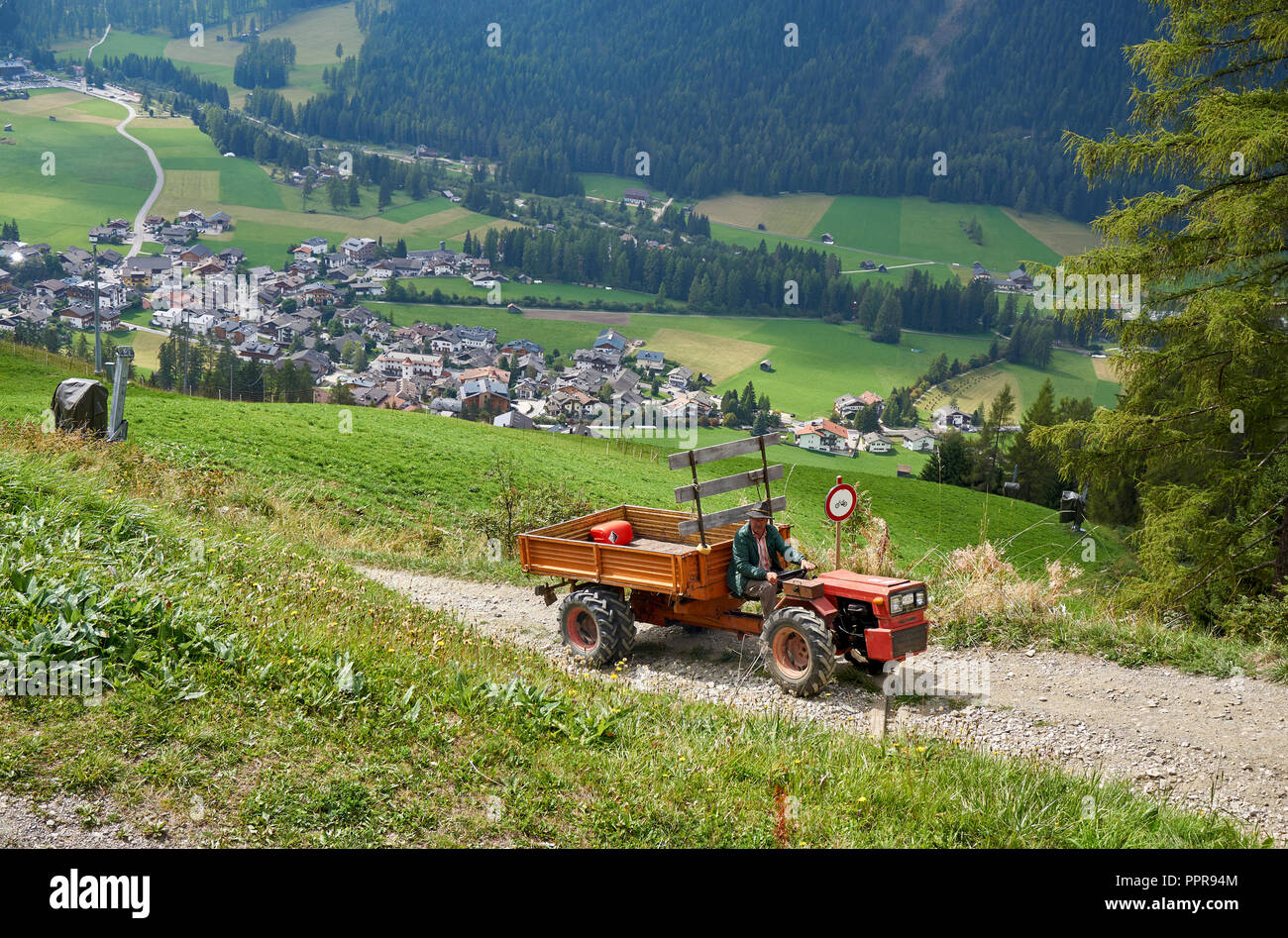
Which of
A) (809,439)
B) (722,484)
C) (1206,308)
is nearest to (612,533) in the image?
(722,484)

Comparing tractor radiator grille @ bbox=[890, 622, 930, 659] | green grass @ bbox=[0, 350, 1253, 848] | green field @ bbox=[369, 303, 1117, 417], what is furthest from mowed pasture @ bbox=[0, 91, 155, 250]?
tractor radiator grille @ bbox=[890, 622, 930, 659]

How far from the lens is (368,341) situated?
14812cm

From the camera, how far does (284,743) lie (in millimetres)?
6281

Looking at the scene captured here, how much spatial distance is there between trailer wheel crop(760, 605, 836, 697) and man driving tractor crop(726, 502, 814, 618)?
361mm

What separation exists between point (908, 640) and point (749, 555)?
1897 mm

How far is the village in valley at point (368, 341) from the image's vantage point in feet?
372

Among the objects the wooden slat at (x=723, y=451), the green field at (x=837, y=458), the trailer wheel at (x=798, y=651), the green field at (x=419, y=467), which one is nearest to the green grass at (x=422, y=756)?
the trailer wheel at (x=798, y=651)

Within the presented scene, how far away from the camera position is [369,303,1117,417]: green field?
13475 cm

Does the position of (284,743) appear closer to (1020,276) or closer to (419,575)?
(419,575)

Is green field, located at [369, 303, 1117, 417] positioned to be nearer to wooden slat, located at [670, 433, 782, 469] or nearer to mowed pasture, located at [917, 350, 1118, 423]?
mowed pasture, located at [917, 350, 1118, 423]

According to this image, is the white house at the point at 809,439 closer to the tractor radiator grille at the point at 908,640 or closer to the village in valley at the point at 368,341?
the village in valley at the point at 368,341

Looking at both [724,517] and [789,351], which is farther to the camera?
[789,351]

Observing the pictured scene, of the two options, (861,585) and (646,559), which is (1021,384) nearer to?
(861,585)

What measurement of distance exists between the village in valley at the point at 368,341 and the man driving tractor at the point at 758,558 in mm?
82913
